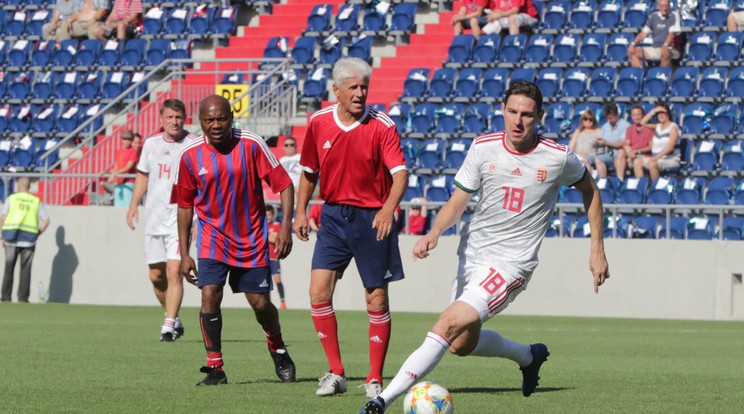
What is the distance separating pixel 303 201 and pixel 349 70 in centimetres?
96

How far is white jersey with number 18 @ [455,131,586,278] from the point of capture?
835 cm

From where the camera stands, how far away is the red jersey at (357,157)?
9227 millimetres

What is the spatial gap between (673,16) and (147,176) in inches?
459

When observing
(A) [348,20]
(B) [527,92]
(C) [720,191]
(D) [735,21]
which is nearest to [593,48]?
(D) [735,21]

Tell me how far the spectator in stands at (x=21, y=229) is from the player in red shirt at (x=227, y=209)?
555 inches

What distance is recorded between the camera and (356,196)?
30.5ft

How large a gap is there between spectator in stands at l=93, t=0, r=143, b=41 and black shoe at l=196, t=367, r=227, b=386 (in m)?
21.6

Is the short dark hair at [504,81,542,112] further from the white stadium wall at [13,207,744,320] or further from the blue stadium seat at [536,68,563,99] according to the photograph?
the blue stadium seat at [536,68,563,99]

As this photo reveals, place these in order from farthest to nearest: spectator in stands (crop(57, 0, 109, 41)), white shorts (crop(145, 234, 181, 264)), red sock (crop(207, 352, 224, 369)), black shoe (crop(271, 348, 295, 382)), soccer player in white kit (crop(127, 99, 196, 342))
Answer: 1. spectator in stands (crop(57, 0, 109, 41))
2. white shorts (crop(145, 234, 181, 264))
3. soccer player in white kit (crop(127, 99, 196, 342))
4. black shoe (crop(271, 348, 295, 382))
5. red sock (crop(207, 352, 224, 369))

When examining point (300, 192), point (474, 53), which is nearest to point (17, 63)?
point (474, 53)

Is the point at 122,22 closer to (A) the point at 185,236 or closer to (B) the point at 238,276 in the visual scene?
(A) the point at 185,236

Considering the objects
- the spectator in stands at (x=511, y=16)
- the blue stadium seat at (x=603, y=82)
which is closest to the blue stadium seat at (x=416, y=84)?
the spectator in stands at (x=511, y=16)

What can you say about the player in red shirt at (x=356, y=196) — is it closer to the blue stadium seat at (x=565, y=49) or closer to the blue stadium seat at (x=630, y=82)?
the blue stadium seat at (x=630, y=82)

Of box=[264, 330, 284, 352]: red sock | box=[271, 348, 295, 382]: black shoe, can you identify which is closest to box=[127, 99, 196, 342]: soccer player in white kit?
box=[264, 330, 284, 352]: red sock
